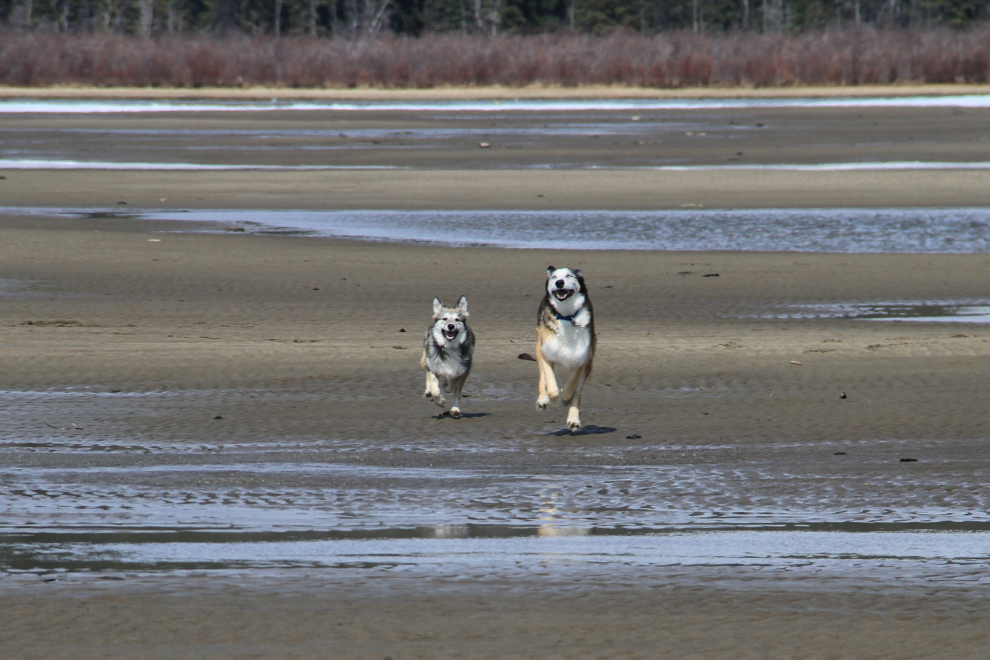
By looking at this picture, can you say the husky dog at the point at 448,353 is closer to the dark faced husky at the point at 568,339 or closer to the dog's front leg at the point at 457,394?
the dog's front leg at the point at 457,394

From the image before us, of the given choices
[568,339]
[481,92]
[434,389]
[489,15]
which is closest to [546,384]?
[568,339]

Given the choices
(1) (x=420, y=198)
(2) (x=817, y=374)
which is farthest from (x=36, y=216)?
(2) (x=817, y=374)

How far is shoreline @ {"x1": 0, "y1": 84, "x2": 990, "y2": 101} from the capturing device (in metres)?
49.6

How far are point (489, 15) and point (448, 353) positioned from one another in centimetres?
8661

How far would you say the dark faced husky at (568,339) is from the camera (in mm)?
8273

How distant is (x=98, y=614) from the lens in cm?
519

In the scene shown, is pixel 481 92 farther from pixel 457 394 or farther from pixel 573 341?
pixel 573 341

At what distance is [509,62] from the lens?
177 ft

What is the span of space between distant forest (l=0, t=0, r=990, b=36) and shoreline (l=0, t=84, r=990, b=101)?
3468cm

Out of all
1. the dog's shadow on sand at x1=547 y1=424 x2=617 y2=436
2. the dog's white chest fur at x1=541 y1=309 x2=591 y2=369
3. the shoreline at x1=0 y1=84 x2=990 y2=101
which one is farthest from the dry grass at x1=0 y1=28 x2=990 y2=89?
the dog's white chest fur at x1=541 y1=309 x2=591 y2=369

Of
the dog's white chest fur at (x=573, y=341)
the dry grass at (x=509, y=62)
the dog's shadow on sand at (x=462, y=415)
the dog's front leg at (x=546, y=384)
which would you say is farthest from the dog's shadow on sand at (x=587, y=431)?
the dry grass at (x=509, y=62)

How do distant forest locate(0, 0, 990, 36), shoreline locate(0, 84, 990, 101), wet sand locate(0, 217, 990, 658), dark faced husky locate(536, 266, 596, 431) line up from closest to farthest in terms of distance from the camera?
wet sand locate(0, 217, 990, 658) < dark faced husky locate(536, 266, 596, 431) < shoreline locate(0, 84, 990, 101) < distant forest locate(0, 0, 990, 36)

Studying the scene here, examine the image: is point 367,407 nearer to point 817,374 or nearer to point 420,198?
point 817,374

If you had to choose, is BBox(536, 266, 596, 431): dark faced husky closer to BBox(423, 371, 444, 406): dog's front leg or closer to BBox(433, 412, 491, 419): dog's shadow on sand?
BBox(433, 412, 491, 419): dog's shadow on sand
